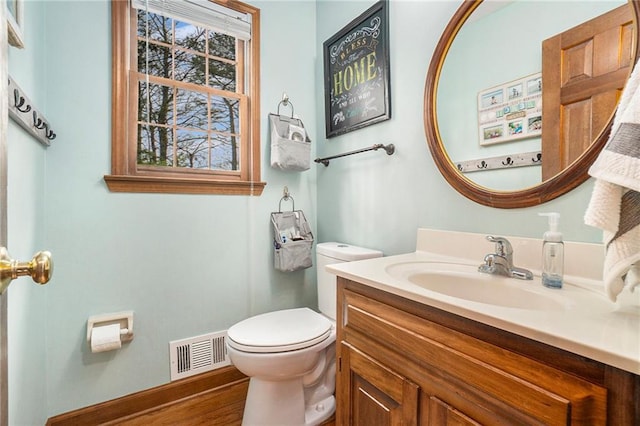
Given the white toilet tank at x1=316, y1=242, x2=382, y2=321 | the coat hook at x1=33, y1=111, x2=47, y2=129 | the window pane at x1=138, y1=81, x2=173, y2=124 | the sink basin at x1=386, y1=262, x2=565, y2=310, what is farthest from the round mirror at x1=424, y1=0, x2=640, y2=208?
the coat hook at x1=33, y1=111, x2=47, y2=129

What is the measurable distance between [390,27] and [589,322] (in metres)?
1.45

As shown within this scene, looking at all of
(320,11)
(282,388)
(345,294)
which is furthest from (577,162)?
(320,11)

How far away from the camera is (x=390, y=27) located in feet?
4.68

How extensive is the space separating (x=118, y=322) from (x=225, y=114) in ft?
4.12

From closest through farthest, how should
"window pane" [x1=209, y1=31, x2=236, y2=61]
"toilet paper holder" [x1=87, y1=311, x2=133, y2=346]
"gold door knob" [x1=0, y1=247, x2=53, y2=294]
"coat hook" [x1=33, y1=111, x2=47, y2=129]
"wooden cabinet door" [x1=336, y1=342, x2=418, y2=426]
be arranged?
1. "gold door knob" [x1=0, y1=247, x2=53, y2=294]
2. "wooden cabinet door" [x1=336, y1=342, x2=418, y2=426]
3. "coat hook" [x1=33, y1=111, x2=47, y2=129]
4. "toilet paper holder" [x1=87, y1=311, x2=133, y2=346]
5. "window pane" [x1=209, y1=31, x2=236, y2=61]

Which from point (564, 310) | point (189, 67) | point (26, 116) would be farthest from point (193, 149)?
point (564, 310)

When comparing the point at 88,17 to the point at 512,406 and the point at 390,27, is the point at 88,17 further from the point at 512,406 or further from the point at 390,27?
the point at 512,406

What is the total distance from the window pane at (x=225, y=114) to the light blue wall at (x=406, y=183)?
63cm

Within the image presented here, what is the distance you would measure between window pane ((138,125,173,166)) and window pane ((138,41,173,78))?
0.29m

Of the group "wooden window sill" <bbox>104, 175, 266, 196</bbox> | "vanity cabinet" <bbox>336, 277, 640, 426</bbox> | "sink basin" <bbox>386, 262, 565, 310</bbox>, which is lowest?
"vanity cabinet" <bbox>336, 277, 640, 426</bbox>

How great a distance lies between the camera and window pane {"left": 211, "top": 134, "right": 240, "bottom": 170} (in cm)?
169

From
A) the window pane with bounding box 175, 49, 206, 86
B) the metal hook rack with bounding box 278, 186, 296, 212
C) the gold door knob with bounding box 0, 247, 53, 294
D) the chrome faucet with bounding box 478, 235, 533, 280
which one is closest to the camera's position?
the gold door knob with bounding box 0, 247, 53, 294

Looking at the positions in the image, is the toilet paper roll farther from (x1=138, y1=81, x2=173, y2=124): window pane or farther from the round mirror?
the round mirror

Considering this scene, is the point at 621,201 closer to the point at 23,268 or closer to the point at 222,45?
the point at 23,268
